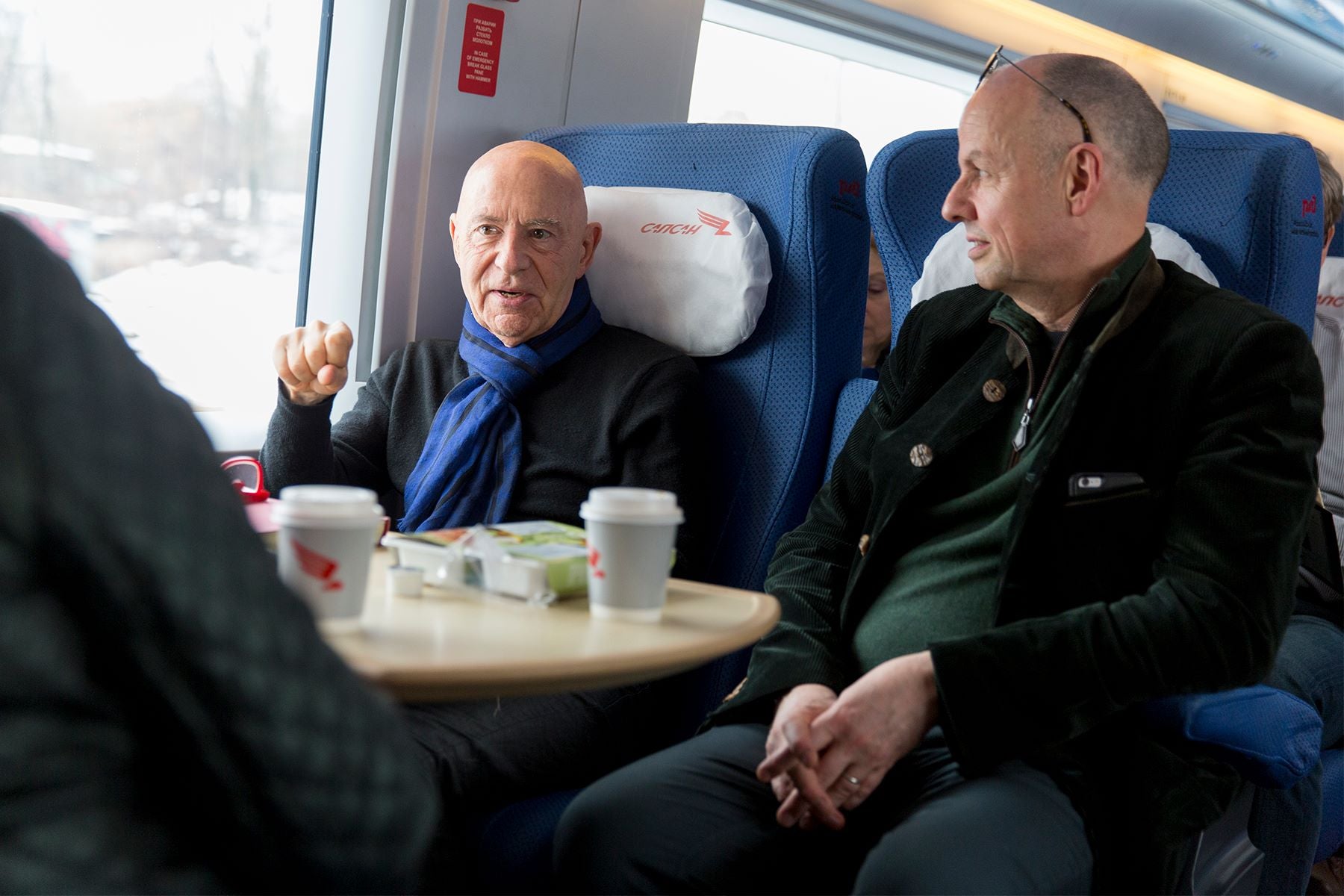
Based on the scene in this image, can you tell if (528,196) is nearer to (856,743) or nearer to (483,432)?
(483,432)

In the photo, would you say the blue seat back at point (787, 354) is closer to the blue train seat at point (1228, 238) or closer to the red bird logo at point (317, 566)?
the blue train seat at point (1228, 238)

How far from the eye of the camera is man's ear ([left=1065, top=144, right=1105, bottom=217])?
6.05 ft

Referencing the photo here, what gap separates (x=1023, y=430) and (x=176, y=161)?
75.0 inches

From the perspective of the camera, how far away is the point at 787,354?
2291mm

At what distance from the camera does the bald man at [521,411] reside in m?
2.10

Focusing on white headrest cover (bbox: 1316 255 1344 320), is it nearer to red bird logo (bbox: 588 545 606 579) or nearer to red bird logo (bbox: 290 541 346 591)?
red bird logo (bbox: 588 545 606 579)

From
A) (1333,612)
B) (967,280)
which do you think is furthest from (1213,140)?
(1333,612)

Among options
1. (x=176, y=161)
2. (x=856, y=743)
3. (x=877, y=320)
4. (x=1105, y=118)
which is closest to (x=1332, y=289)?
(x=877, y=320)

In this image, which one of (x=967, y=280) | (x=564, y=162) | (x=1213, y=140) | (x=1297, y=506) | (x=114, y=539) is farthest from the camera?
(x=564, y=162)

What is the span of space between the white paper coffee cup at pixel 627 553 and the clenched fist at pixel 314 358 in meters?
1.15

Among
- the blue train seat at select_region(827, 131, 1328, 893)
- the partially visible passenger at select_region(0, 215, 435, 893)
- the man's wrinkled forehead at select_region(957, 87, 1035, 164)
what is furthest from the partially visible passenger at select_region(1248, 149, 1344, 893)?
the partially visible passenger at select_region(0, 215, 435, 893)

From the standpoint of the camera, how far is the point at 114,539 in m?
0.60

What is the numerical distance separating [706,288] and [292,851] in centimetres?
182

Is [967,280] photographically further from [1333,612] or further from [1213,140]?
[1333,612]
